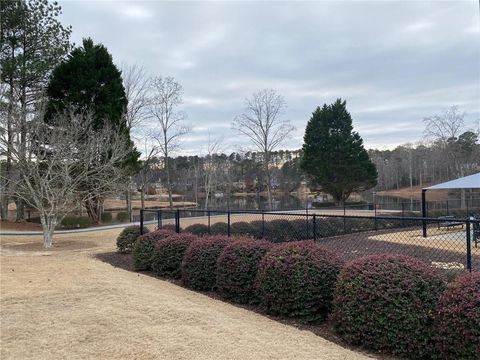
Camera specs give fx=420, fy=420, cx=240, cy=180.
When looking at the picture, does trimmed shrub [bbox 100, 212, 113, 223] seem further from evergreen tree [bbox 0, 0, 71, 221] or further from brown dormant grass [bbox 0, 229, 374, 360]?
brown dormant grass [bbox 0, 229, 374, 360]

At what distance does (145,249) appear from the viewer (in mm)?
9602

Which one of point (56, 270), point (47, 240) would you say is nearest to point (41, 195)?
point (47, 240)

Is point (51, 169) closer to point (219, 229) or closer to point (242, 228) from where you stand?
point (219, 229)

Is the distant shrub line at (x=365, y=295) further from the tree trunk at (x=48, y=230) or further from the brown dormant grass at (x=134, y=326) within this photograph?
the tree trunk at (x=48, y=230)

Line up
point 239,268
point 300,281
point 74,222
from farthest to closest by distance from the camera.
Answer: point 74,222 → point 239,268 → point 300,281

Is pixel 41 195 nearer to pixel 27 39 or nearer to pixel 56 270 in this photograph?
pixel 56 270

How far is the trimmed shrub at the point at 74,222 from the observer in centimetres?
2636

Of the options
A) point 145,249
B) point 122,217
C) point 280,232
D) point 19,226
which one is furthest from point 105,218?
point 145,249

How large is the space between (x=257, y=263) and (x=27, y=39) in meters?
27.2

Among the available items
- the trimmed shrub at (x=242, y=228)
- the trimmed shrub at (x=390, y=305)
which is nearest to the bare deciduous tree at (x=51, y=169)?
the trimmed shrub at (x=242, y=228)

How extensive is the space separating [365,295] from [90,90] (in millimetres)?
26618

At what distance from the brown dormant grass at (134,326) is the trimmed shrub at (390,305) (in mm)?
291

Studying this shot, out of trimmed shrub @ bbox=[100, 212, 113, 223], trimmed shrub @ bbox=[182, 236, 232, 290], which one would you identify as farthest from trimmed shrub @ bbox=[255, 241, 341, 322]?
trimmed shrub @ bbox=[100, 212, 113, 223]

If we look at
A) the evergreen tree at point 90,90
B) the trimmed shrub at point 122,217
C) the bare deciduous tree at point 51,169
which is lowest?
the trimmed shrub at point 122,217
